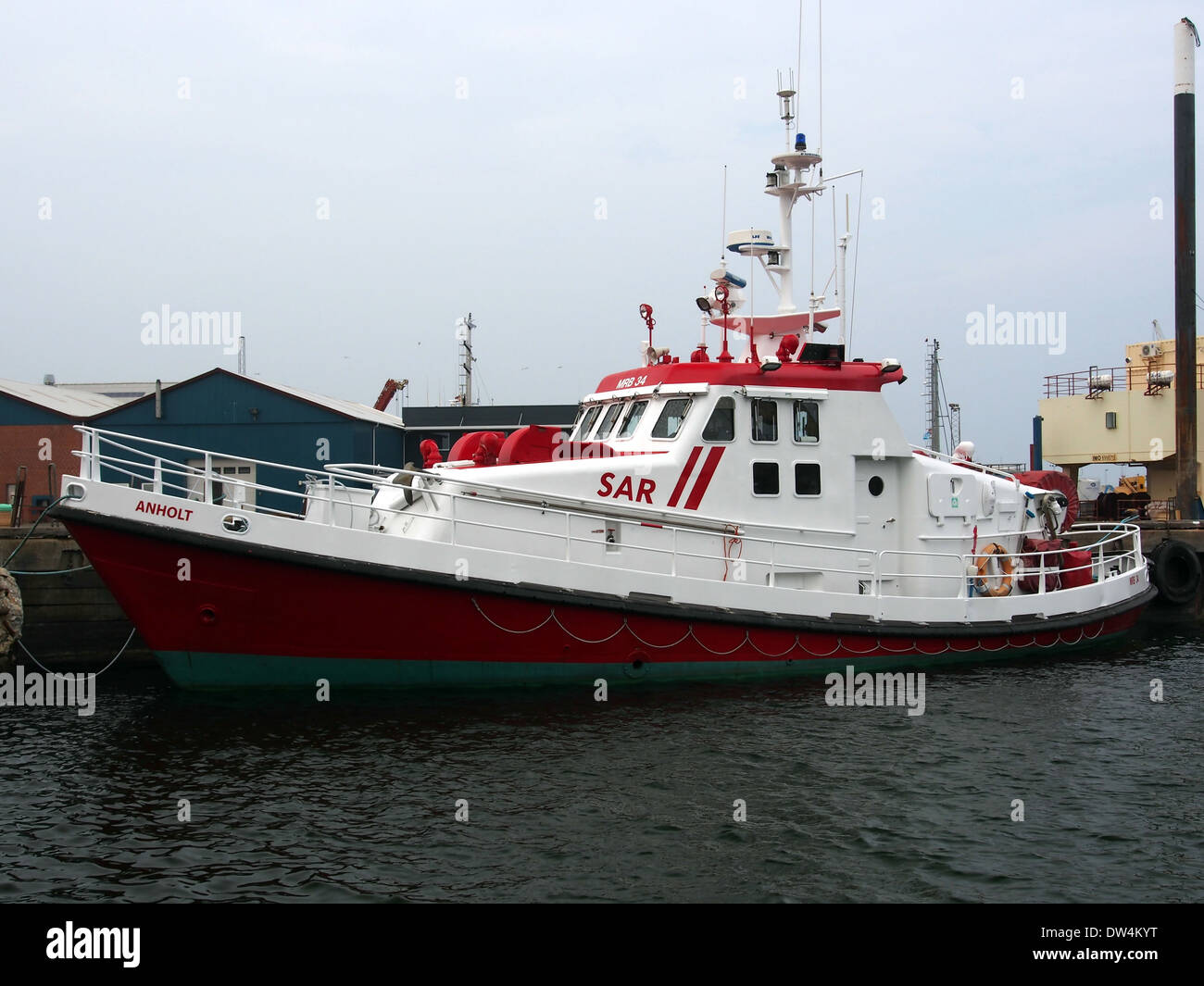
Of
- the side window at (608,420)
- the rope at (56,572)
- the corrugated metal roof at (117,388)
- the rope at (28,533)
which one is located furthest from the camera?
the corrugated metal roof at (117,388)

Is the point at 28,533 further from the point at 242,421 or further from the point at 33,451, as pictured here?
the point at 33,451

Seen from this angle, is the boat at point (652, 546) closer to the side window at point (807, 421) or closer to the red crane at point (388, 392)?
the side window at point (807, 421)

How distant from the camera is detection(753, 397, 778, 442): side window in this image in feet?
37.5

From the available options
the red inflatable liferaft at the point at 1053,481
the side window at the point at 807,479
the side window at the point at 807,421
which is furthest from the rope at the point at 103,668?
the red inflatable liferaft at the point at 1053,481

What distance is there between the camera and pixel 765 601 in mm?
10750

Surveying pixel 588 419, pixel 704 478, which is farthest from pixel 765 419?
pixel 588 419

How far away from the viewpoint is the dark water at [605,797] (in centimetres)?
609

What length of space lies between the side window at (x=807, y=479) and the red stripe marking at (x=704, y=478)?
3.47 ft

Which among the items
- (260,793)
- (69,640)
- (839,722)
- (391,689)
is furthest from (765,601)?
(69,640)

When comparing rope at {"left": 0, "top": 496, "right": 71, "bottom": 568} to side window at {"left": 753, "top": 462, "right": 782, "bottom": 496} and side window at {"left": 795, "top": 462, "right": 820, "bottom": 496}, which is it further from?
side window at {"left": 795, "top": 462, "right": 820, "bottom": 496}

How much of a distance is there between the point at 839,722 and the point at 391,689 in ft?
14.6

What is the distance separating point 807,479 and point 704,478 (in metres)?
1.39
